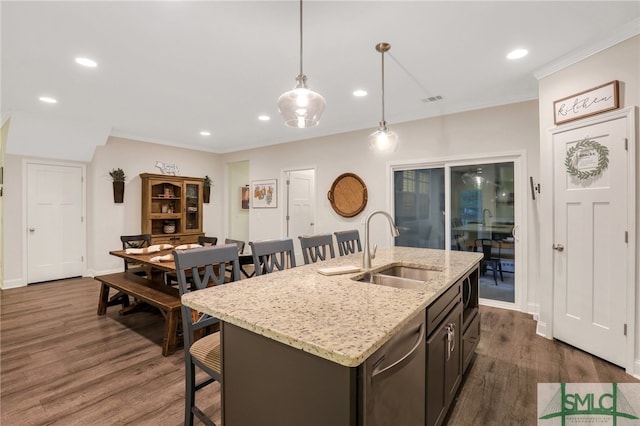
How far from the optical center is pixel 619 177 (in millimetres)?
2439

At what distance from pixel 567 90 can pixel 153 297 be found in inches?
170

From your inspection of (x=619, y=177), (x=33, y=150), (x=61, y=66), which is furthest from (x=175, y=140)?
(x=619, y=177)

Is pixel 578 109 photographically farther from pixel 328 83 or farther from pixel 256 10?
pixel 256 10

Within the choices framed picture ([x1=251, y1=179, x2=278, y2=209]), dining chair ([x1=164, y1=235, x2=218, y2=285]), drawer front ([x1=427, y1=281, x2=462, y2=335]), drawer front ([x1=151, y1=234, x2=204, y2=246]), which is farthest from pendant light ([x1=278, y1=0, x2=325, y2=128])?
drawer front ([x1=151, y1=234, x2=204, y2=246])

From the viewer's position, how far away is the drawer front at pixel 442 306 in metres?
1.42

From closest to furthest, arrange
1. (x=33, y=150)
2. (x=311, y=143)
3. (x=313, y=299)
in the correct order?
(x=313, y=299)
(x=33, y=150)
(x=311, y=143)

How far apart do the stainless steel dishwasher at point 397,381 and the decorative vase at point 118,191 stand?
5.87 metres

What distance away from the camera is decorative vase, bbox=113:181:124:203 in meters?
5.47

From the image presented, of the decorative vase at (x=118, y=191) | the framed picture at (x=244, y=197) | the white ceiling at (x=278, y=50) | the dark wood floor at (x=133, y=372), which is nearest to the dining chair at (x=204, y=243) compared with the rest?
the dark wood floor at (x=133, y=372)

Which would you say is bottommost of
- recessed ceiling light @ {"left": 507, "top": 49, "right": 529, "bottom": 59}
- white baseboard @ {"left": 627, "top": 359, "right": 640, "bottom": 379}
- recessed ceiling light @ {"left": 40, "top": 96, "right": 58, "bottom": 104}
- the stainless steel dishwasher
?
white baseboard @ {"left": 627, "top": 359, "right": 640, "bottom": 379}

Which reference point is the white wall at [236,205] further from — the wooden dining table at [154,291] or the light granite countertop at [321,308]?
the light granite countertop at [321,308]

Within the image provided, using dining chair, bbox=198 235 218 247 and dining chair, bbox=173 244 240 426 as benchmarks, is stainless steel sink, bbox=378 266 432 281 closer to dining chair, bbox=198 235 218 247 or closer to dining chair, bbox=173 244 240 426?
dining chair, bbox=173 244 240 426

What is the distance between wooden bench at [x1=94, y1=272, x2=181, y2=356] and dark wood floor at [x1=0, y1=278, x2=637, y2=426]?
0.44 feet

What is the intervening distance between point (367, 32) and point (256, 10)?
83 centimetres
